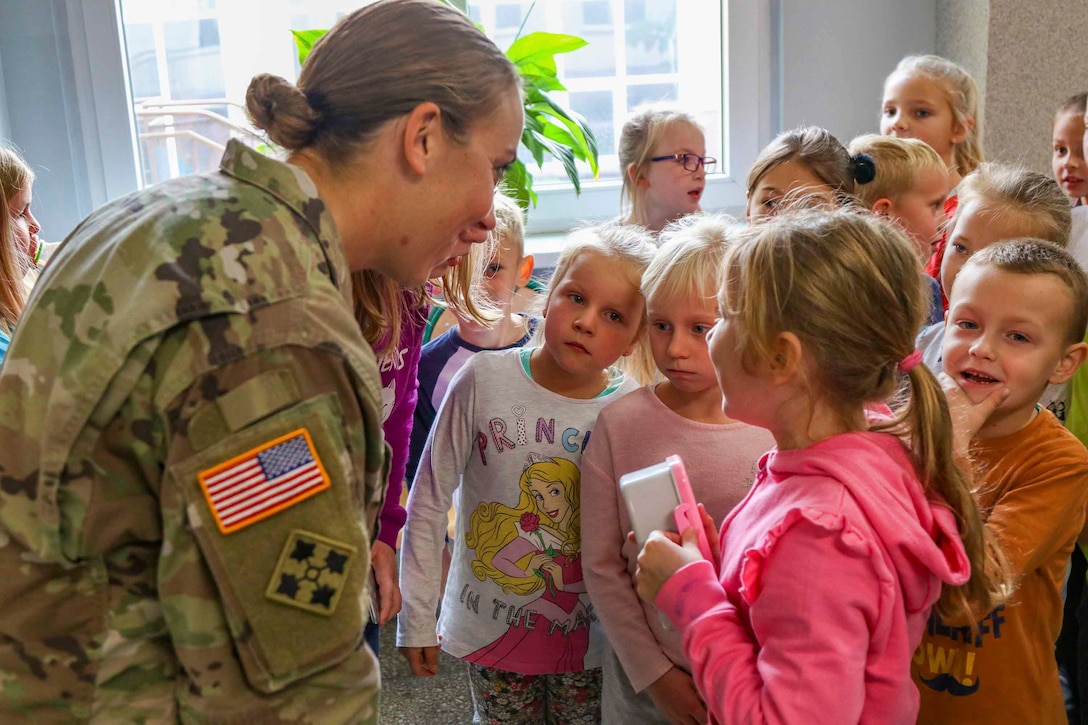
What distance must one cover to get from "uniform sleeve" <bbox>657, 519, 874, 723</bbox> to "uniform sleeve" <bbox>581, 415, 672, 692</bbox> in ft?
1.16

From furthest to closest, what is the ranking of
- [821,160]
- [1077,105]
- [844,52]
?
1. [844,52]
2. [1077,105]
3. [821,160]

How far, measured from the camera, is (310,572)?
0.77m

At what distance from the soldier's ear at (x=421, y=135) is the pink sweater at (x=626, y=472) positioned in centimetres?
64

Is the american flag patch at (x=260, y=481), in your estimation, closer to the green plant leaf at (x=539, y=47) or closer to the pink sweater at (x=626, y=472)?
the pink sweater at (x=626, y=472)

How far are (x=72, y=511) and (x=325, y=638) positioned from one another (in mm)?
226

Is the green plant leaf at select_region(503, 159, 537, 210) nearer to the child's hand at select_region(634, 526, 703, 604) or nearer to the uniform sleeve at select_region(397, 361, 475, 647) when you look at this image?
the uniform sleeve at select_region(397, 361, 475, 647)

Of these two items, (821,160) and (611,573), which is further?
(821,160)

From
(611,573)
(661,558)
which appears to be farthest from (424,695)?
(661,558)

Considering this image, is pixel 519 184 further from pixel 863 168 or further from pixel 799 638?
pixel 799 638

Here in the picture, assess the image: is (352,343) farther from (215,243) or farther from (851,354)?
(851,354)

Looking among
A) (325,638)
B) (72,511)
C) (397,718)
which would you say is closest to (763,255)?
(325,638)

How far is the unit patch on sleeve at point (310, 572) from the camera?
0.76 metres

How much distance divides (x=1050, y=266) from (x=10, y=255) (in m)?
1.76

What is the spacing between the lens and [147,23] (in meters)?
3.31
